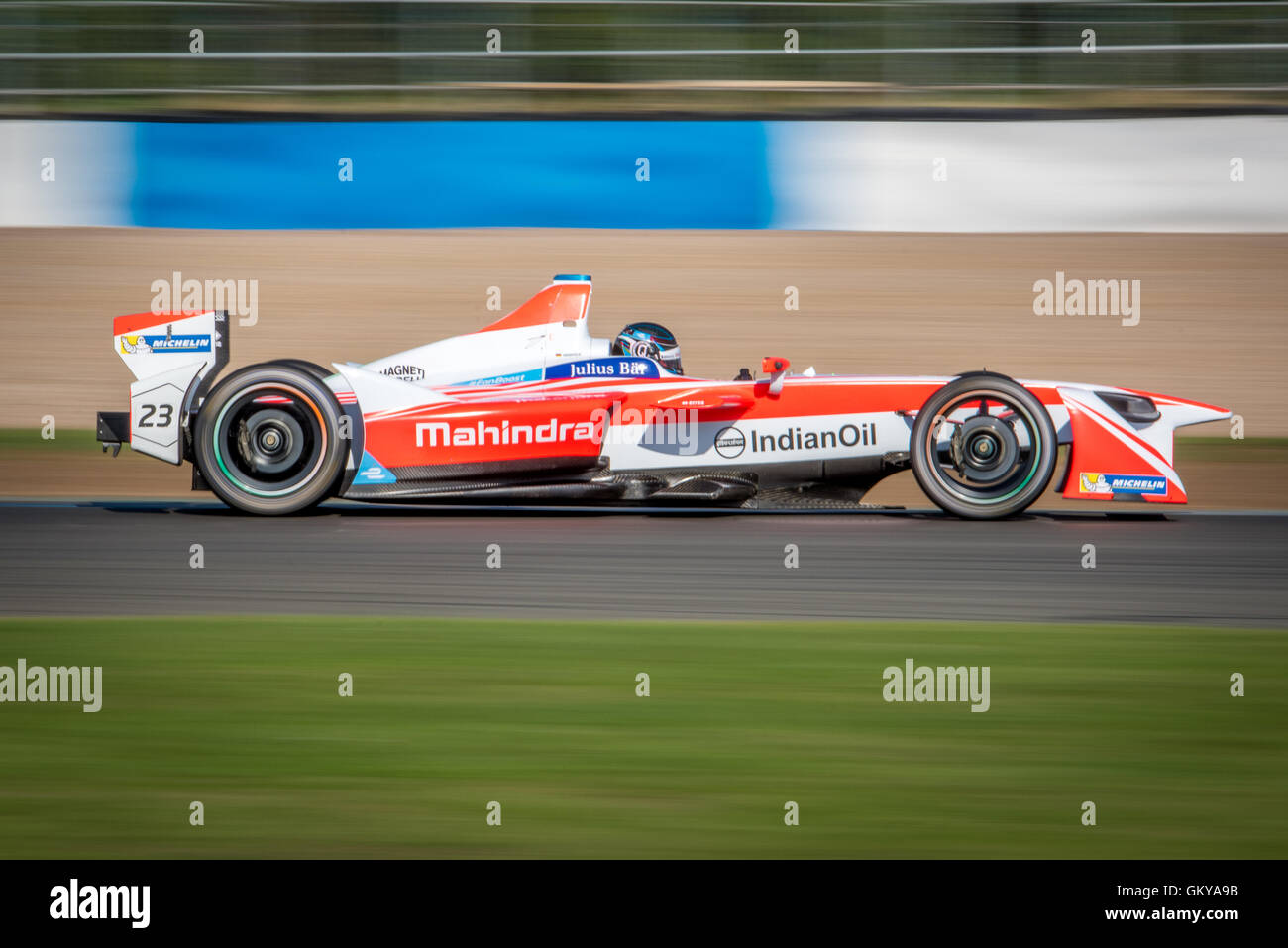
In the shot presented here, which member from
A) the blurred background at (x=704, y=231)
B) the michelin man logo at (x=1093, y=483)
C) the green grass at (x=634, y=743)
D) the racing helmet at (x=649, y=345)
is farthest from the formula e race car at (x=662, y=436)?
the blurred background at (x=704, y=231)

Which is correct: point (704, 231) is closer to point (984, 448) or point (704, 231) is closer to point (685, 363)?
point (685, 363)

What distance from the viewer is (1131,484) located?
7.38 meters

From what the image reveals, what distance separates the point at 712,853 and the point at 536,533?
419 centimetres

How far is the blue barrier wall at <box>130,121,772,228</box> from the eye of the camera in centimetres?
1205

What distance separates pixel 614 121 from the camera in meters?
12.2

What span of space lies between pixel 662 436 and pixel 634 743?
344 centimetres

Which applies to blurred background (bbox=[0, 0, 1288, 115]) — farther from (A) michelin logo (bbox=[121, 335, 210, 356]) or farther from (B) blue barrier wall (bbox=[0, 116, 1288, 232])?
(A) michelin logo (bbox=[121, 335, 210, 356])

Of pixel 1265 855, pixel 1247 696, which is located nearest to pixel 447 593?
pixel 1247 696

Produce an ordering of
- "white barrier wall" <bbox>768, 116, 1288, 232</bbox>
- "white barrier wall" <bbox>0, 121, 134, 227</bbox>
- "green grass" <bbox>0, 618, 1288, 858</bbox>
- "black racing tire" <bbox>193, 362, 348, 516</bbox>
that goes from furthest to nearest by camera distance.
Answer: "white barrier wall" <bbox>0, 121, 134, 227</bbox>
"white barrier wall" <bbox>768, 116, 1288, 232</bbox>
"black racing tire" <bbox>193, 362, 348, 516</bbox>
"green grass" <bbox>0, 618, 1288, 858</bbox>

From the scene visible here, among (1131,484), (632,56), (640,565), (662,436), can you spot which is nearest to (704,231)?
(632,56)

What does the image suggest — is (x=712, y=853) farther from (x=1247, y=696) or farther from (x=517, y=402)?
(x=517, y=402)

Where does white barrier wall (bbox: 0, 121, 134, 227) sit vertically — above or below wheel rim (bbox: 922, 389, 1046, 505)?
above

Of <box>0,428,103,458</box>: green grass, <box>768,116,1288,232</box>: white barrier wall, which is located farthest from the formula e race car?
<box>768,116,1288,232</box>: white barrier wall

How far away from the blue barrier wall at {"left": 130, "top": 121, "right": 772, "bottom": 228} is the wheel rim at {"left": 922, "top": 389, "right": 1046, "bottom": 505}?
4920 millimetres
